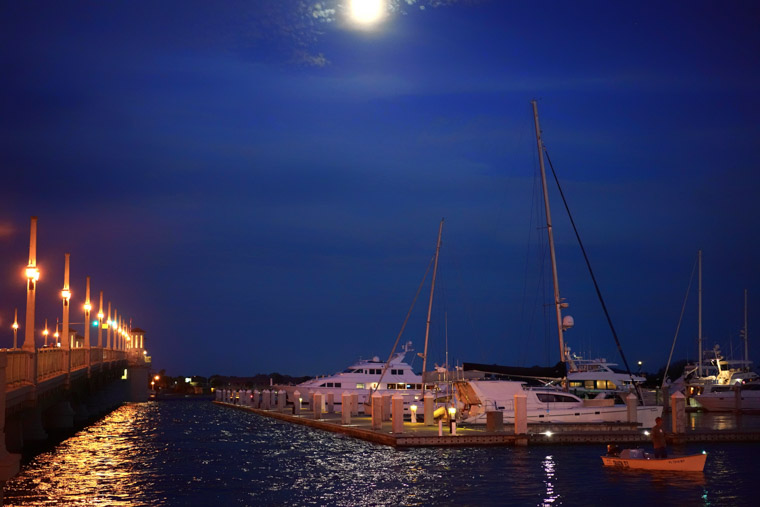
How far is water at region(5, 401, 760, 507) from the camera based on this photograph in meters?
25.0

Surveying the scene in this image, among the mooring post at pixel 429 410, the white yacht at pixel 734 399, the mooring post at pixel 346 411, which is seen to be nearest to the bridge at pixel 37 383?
the mooring post at pixel 346 411

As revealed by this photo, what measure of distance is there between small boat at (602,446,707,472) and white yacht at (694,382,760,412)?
4771 cm

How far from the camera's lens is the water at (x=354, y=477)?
25047 millimetres

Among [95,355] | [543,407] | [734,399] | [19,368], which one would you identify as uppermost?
A: [95,355]

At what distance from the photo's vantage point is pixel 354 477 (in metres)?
29.3

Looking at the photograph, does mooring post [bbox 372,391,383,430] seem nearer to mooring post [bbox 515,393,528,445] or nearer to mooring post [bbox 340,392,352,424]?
mooring post [bbox 340,392,352,424]

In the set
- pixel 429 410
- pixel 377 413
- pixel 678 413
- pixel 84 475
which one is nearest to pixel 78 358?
pixel 377 413

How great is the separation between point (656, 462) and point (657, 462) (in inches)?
1.5

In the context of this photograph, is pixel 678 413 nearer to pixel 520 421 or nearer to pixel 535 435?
pixel 535 435

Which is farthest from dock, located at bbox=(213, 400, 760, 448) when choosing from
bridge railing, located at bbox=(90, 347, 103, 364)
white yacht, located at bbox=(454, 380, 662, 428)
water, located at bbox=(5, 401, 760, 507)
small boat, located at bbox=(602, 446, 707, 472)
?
bridge railing, located at bbox=(90, 347, 103, 364)

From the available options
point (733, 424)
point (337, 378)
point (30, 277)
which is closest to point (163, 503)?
point (30, 277)

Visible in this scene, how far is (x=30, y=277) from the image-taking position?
35.5m

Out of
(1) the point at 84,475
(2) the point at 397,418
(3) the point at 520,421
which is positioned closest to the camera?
(1) the point at 84,475

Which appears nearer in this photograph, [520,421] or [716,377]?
[520,421]
